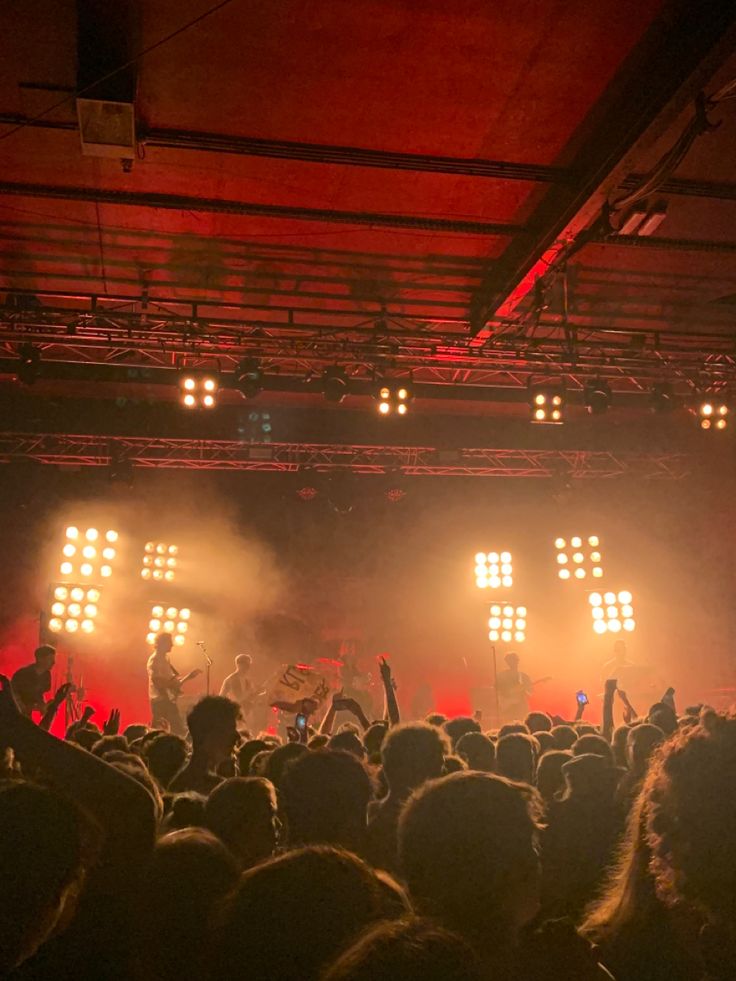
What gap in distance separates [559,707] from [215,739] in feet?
46.1

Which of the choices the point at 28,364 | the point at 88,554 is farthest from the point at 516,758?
the point at 88,554

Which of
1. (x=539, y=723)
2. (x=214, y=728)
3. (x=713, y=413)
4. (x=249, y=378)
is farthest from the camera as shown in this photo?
(x=713, y=413)

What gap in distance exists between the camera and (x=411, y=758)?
284 centimetres

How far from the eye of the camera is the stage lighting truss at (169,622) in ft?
46.5

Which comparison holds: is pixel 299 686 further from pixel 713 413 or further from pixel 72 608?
pixel 713 413

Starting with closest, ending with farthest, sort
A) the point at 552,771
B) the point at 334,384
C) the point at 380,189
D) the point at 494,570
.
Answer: the point at 552,771 < the point at 380,189 < the point at 334,384 < the point at 494,570

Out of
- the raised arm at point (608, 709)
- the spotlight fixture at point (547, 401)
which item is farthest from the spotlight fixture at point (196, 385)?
the raised arm at point (608, 709)

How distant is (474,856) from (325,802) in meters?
1.02

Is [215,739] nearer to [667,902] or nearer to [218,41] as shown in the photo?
[667,902]

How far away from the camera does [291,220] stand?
285 inches

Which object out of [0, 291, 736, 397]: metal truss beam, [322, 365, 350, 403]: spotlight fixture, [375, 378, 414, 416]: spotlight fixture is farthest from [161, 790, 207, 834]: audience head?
[375, 378, 414, 416]: spotlight fixture

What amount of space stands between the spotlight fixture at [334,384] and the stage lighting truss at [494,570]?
747cm

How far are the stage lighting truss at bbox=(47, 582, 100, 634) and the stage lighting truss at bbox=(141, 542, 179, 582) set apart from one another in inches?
53.2

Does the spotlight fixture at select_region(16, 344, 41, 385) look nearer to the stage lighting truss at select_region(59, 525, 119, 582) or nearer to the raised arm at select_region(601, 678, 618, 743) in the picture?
the stage lighting truss at select_region(59, 525, 119, 582)
